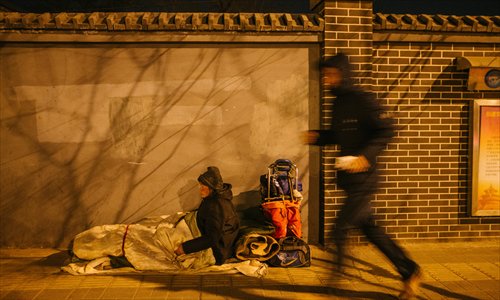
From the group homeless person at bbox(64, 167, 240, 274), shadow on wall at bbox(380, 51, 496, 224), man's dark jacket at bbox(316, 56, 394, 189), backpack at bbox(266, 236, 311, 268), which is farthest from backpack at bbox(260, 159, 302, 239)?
man's dark jacket at bbox(316, 56, 394, 189)

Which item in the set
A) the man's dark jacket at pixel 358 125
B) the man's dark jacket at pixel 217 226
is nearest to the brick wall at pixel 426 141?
the man's dark jacket at pixel 217 226

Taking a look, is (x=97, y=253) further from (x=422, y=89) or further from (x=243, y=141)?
(x=422, y=89)

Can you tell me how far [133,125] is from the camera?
6.47 metres

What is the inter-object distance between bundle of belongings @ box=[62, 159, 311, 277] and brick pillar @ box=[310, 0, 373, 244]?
75cm

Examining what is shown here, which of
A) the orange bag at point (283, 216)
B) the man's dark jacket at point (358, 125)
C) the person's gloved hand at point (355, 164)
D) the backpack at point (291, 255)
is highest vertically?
the man's dark jacket at point (358, 125)

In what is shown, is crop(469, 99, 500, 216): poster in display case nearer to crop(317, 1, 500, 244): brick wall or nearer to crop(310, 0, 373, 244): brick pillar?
crop(317, 1, 500, 244): brick wall

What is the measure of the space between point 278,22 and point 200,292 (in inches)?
142

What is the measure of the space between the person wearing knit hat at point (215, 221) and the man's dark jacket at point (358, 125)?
4.57 ft

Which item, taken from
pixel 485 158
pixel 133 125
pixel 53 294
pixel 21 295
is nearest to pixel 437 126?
pixel 485 158

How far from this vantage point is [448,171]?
6770 millimetres

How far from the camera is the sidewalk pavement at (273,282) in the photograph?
4840 millimetres

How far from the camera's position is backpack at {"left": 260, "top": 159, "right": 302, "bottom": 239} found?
5.79m

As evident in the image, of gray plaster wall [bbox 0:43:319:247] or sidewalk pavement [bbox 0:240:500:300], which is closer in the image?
sidewalk pavement [bbox 0:240:500:300]

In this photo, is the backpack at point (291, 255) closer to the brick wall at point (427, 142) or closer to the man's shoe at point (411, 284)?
the man's shoe at point (411, 284)
